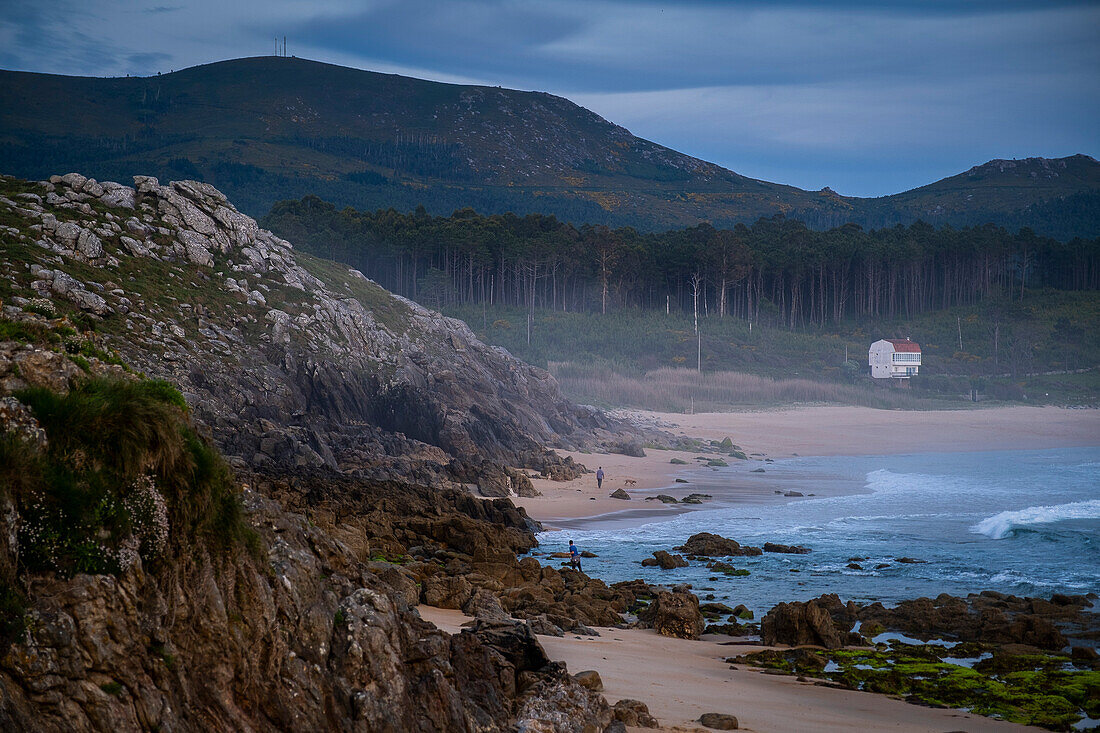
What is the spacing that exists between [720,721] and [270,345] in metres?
29.9

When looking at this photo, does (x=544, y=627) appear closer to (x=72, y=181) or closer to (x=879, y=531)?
(x=879, y=531)

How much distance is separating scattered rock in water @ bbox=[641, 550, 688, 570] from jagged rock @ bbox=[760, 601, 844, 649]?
19.8 feet

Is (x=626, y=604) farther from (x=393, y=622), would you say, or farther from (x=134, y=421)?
(x=134, y=421)

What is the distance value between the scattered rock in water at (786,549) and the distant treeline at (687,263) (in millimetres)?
62152

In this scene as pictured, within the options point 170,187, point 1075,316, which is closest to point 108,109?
point 170,187

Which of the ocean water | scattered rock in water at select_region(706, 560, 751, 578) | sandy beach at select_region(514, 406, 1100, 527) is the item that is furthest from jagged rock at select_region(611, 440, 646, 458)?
scattered rock in water at select_region(706, 560, 751, 578)

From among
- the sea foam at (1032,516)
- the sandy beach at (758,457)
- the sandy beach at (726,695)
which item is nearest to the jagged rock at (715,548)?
the sandy beach at (758,457)

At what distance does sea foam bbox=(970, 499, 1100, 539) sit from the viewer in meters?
25.7

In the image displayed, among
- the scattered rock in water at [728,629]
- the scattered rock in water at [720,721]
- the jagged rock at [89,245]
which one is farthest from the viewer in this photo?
the jagged rock at [89,245]

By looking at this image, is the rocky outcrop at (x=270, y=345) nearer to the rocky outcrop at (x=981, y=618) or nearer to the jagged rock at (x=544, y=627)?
the jagged rock at (x=544, y=627)

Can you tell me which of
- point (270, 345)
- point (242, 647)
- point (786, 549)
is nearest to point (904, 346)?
point (270, 345)

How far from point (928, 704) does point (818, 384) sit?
64.9 metres

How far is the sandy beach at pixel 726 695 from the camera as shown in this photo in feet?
31.7

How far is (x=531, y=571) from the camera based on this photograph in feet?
56.7
